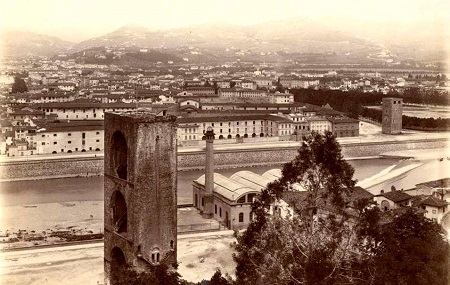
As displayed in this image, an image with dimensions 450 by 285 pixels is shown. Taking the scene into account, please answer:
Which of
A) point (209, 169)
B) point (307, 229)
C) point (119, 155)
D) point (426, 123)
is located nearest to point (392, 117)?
point (426, 123)

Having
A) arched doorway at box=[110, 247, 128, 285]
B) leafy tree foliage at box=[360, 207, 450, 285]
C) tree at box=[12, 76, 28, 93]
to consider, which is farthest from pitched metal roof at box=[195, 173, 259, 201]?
tree at box=[12, 76, 28, 93]

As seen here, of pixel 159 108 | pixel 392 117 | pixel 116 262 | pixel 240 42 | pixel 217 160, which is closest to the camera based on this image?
pixel 116 262

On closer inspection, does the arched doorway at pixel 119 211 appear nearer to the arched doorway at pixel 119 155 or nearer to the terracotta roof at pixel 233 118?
the arched doorway at pixel 119 155

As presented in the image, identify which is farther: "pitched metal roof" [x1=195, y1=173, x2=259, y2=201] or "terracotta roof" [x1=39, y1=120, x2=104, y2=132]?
"terracotta roof" [x1=39, y1=120, x2=104, y2=132]

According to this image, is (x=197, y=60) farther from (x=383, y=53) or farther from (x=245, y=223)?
(x=245, y=223)

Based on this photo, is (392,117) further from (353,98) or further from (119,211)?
(119,211)

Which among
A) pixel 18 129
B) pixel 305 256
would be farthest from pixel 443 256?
pixel 18 129

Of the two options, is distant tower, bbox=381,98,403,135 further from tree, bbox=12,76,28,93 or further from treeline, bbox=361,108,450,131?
tree, bbox=12,76,28,93
